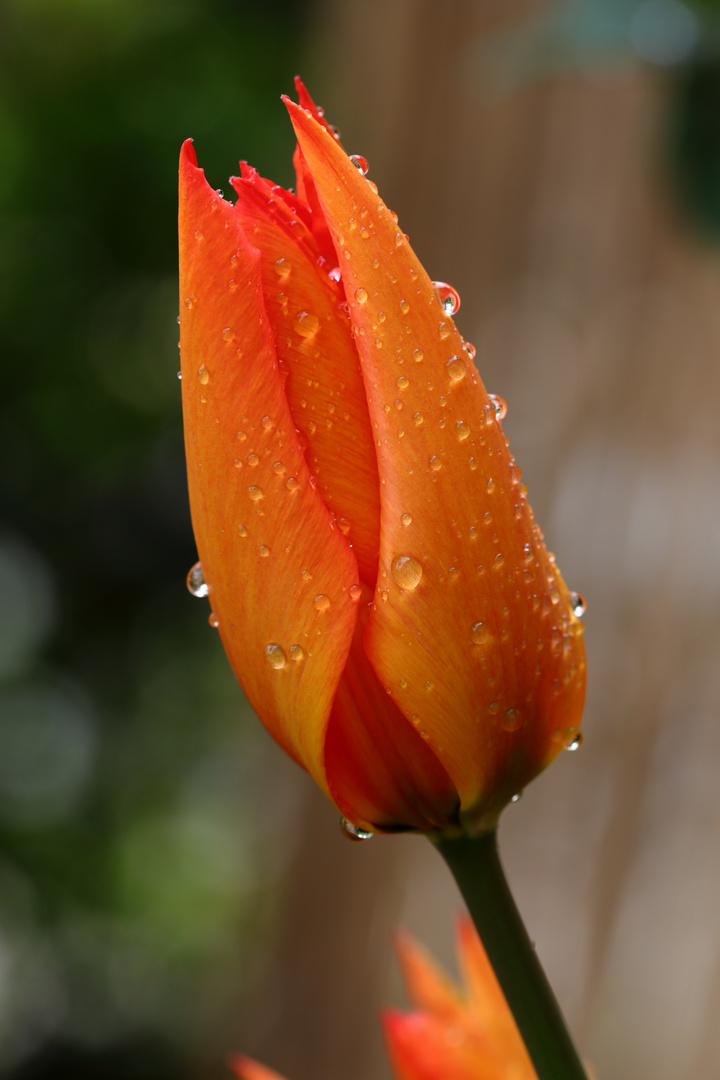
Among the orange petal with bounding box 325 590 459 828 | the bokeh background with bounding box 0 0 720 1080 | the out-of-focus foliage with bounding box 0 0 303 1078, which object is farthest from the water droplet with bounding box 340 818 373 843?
the out-of-focus foliage with bounding box 0 0 303 1078

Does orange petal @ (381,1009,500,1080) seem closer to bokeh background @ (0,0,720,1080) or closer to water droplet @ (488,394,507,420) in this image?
water droplet @ (488,394,507,420)

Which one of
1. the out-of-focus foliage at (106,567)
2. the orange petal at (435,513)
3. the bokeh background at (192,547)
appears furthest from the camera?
the out-of-focus foliage at (106,567)

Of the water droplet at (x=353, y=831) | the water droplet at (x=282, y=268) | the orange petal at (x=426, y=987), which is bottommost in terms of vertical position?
the orange petal at (x=426, y=987)

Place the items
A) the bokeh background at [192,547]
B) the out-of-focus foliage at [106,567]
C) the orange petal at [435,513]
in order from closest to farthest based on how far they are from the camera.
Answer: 1. the orange petal at [435,513]
2. the bokeh background at [192,547]
3. the out-of-focus foliage at [106,567]

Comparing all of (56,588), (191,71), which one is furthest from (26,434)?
(191,71)

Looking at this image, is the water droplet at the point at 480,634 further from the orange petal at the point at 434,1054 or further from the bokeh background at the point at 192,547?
the bokeh background at the point at 192,547

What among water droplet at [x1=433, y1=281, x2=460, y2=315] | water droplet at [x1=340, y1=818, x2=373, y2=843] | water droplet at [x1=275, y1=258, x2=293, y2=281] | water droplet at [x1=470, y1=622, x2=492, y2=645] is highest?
water droplet at [x1=433, y1=281, x2=460, y2=315]

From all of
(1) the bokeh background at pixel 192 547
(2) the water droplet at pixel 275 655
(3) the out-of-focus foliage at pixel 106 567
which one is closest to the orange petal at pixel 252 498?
(2) the water droplet at pixel 275 655
